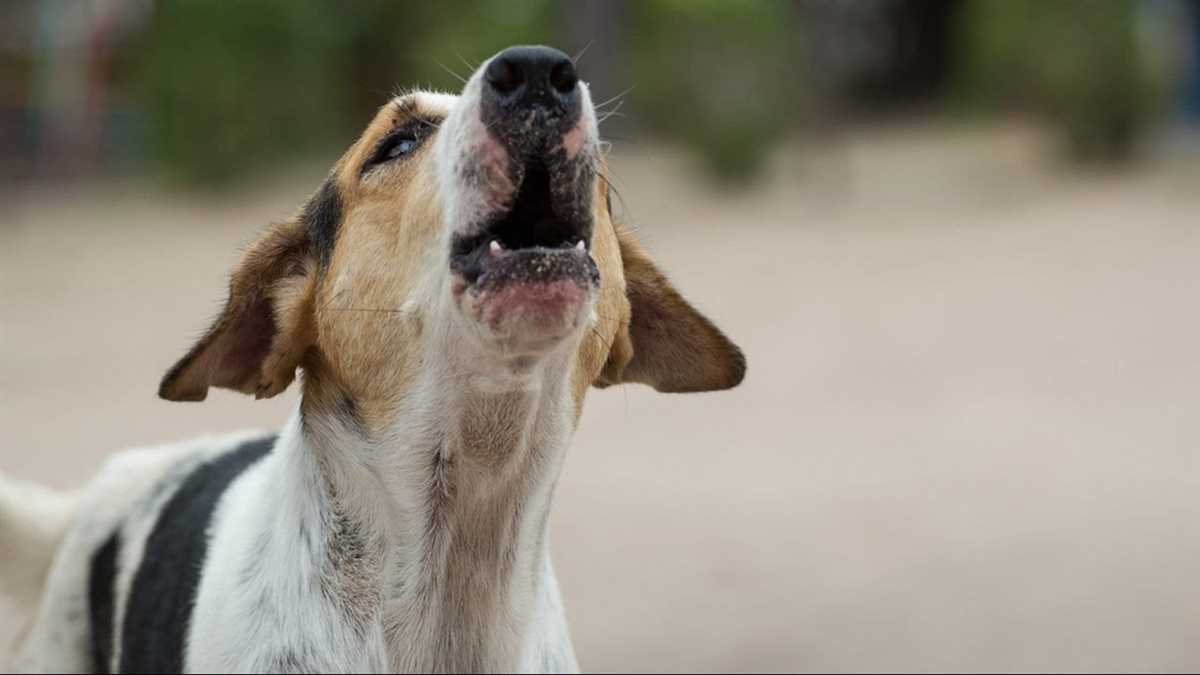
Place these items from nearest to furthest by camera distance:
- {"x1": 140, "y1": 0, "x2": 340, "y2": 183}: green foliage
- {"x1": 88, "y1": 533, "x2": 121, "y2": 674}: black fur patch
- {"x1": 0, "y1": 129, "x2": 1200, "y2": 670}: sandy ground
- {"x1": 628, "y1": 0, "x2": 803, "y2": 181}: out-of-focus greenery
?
{"x1": 88, "y1": 533, "x2": 121, "y2": 674}: black fur patch, {"x1": 0, "y1": 129, "x2": 1200, "y2": 670}: sandy ground, {"x1": 628, "y1": 0, "x2": 803, "y2": 181}: out-of-focus greenery, {"x1": 140, "y1": 0, "x2": 340, "y2": 183}: green foliage

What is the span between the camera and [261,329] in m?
3.73

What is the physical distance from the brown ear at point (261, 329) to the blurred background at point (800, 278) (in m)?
0.75

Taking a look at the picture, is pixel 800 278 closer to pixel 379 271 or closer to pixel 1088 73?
pixel 1088 73

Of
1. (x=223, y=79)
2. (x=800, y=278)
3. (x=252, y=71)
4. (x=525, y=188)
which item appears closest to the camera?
(x=525, y=188)

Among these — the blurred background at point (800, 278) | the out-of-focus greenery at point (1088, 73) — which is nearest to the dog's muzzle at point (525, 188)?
the blurred background at point (800, 278)

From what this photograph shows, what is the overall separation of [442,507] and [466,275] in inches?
24.0

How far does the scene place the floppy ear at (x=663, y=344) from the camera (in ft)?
12.8

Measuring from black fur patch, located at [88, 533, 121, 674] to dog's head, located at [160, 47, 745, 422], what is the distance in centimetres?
86

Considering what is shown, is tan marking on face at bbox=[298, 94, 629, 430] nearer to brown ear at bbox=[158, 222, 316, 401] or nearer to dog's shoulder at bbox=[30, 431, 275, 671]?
brown ear at bbox=[158, 222, 316, 401]

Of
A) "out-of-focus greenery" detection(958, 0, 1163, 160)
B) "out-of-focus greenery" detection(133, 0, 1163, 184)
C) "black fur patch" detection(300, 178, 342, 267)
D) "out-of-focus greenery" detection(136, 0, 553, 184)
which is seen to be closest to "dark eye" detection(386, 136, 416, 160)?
"black fur patch" detection(300, 178, 342, 267)

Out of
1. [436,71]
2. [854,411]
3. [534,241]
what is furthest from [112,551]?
[436,71]

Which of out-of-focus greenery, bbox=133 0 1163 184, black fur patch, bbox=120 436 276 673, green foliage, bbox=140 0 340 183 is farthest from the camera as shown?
green foliage, bbox=140 0 340 183

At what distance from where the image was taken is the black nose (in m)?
3.03

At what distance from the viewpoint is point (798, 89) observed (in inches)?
647
